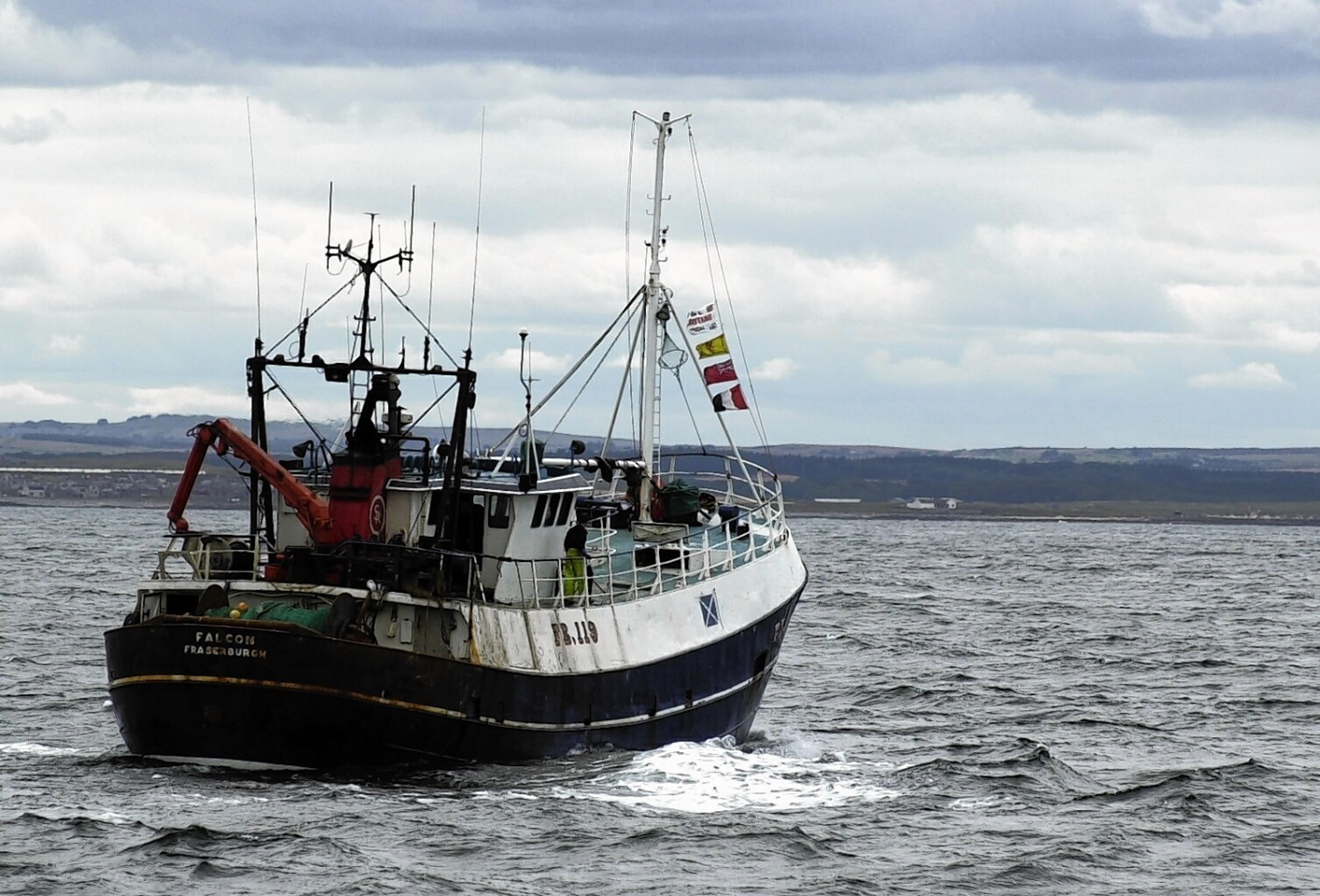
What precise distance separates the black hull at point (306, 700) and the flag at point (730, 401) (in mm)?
10332

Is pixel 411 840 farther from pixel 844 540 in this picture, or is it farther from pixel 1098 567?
pixel 844 540

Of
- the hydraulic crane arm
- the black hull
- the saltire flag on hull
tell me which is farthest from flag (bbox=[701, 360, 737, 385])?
the black hull

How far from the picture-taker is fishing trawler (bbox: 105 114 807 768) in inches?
1063

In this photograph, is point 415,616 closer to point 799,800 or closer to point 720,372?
point 799,800

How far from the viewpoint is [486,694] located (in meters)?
27.9

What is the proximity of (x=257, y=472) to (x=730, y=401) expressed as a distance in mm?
10851

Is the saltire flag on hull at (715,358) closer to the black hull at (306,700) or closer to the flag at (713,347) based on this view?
the flag at (713,347)

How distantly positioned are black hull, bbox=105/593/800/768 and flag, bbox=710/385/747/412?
10332 millimetres

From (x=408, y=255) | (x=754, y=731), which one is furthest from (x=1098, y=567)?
(x=408, y=255)

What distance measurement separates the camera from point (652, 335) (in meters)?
38.1

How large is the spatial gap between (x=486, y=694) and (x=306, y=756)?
103 inches

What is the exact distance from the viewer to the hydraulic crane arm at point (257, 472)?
94.5 ft

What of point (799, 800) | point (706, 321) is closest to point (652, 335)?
point (706, 321)

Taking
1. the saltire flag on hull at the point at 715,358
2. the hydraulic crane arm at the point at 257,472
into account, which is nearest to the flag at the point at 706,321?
the saltire flag on hull at the point at 715,358
